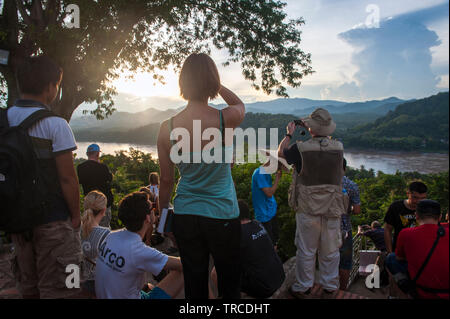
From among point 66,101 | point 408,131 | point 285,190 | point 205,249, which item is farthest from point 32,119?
point 408,131

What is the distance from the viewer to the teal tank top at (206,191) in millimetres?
1709

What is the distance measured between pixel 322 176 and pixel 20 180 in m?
2.57

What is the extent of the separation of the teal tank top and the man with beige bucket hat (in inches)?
54.9

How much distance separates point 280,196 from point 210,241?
3.42 metres

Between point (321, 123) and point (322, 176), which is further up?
point (321, 123)

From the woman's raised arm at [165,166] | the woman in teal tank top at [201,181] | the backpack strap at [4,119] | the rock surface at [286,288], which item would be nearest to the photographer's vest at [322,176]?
the rock surface at [286,288]

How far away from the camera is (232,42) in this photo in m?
8.35

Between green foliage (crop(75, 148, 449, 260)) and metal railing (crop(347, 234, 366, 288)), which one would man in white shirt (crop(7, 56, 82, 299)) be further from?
metal railing (crop(347, 234, 366, 288))

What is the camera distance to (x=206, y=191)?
1741 millimetres

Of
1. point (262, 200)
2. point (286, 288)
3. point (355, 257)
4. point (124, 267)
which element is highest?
point (262, 200)

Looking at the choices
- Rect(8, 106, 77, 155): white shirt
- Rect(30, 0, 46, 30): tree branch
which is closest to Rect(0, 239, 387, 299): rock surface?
Rect(8, 106, 77, 155): white shirt

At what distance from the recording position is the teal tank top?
67.3 inches

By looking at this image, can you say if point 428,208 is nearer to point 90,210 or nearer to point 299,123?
point 299,123

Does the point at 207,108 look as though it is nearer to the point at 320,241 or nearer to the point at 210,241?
the point at 210,241
